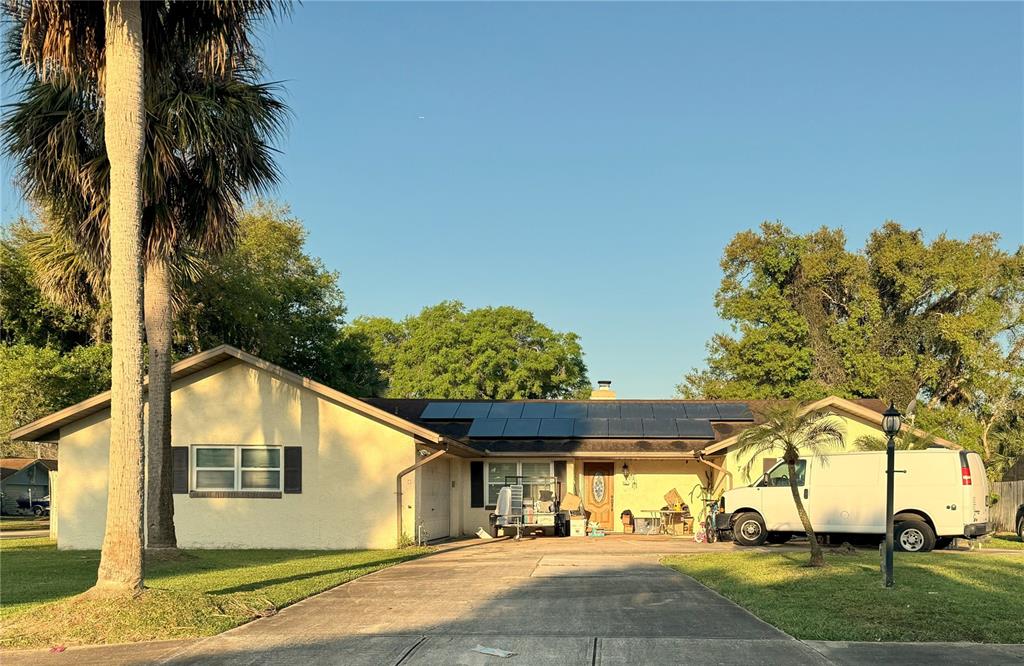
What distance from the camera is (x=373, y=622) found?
1045cm

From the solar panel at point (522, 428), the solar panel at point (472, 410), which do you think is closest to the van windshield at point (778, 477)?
the solar panel at point (522, 428)

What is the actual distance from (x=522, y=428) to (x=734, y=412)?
6.56 meters

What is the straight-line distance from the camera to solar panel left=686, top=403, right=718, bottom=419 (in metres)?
28.6

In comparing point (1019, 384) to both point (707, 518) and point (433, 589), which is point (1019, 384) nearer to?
point (707, 518)

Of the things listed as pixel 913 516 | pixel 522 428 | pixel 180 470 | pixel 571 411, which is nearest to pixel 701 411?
pixel 571 411

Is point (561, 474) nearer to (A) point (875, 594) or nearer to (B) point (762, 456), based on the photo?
(B) point (762, 456)

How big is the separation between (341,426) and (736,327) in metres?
26.2

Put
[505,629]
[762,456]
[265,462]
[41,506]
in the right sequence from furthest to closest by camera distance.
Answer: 1. [41,506]
2. [762,456]
3. [265,462]
4. [505,629]

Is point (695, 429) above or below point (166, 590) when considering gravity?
above

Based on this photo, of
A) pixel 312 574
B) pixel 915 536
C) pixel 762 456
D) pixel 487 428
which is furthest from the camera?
pixel 487 428

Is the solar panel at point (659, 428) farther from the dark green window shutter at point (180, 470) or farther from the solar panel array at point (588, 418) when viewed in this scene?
the dark green window shutter at point (180, 470)

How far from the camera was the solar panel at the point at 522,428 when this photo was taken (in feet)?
89.3

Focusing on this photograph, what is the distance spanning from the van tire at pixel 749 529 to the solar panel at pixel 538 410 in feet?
28.8

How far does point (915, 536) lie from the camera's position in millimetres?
19266
